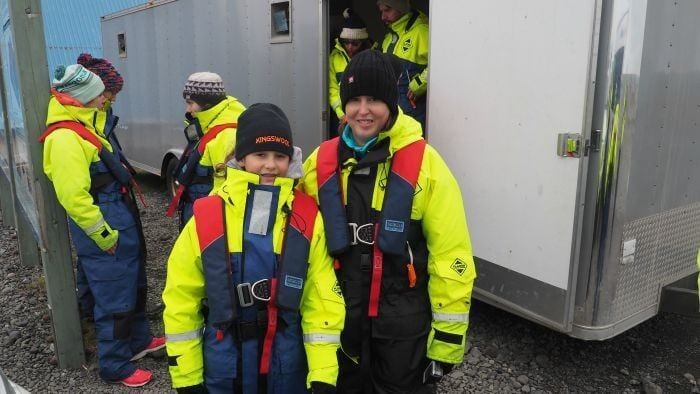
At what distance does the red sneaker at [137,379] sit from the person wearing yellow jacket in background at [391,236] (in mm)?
1836

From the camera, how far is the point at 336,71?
4785 millimetres

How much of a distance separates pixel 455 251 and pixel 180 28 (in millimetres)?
5868

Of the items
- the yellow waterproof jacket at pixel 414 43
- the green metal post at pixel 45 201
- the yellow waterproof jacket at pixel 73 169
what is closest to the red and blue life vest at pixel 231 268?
the yellow waterproof jacket at pixel 73 169

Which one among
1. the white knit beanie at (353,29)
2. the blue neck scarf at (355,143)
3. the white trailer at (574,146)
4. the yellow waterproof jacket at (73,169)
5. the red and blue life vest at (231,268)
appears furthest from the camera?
the white knit beanie at (353,29)

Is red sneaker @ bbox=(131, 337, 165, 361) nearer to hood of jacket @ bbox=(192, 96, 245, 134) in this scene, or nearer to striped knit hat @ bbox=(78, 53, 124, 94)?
hood of jacket @ bbox=(192, 96, 245, 134)

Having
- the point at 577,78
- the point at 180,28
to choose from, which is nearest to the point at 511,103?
the point at 577,78

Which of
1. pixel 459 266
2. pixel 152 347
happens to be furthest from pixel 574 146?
pixel 152 347

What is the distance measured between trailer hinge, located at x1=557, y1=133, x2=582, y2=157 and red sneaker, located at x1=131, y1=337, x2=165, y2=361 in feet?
9.66

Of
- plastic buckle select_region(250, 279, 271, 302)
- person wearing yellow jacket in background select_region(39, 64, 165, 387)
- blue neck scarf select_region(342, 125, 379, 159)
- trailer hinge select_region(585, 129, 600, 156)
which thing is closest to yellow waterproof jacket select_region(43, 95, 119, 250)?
person wearing yellow jacket in background select_region(39, 64, 165, 387)

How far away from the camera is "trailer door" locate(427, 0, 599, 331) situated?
2.88 metres

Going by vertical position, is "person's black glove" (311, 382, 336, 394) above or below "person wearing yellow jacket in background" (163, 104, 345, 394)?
below

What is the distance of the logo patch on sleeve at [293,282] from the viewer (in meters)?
2.01

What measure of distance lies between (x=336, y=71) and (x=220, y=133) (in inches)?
57.8

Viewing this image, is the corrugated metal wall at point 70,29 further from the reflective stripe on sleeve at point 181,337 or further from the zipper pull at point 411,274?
the zipper pull at point 411,274
